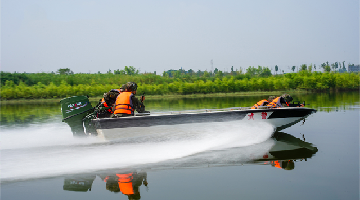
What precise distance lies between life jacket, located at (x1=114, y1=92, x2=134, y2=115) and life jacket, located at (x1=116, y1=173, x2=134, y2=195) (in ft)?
6.92

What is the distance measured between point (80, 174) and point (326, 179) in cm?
391

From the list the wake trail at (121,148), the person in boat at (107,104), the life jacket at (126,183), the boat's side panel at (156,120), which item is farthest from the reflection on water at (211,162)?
the person in boat at (107,104)

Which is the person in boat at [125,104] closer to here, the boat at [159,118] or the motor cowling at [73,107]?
the boat at [159,118]

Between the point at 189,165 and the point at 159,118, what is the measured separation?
157 cm

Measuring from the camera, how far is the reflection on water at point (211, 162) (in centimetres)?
453

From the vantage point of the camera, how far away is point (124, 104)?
22.4 ft

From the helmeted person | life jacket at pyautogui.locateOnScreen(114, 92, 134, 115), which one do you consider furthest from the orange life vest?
life jacket at pyautogui.locateOnScreen(114, 92, 134, 115)

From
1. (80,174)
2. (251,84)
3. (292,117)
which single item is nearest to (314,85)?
(251,84)

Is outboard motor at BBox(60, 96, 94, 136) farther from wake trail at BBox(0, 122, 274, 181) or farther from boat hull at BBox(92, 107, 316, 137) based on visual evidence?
boat hull at BBox(92, 107, 316, 137)

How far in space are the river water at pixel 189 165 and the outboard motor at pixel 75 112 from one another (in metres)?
0.29

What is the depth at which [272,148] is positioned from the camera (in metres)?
6.61

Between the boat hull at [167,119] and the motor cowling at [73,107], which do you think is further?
the motor cowling at [73,107]

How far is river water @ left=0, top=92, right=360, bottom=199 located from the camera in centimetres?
421

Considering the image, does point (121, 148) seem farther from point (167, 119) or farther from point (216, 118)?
point (216, 118)
